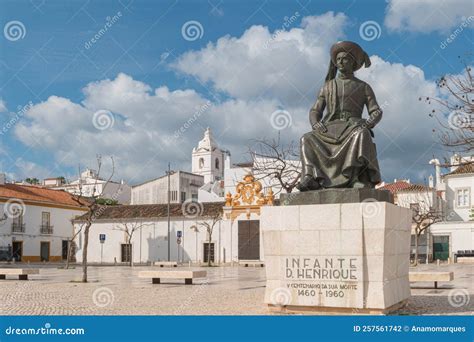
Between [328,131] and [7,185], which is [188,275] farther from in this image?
[7,185]

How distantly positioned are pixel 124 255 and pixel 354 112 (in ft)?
99.8

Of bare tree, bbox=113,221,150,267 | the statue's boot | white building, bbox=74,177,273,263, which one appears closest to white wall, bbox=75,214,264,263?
white building, bbox=74,177,273,263

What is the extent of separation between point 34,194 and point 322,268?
36.8 meters

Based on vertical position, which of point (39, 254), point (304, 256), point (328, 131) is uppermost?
point (328, 131)

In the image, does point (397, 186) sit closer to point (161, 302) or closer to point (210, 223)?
point (210, 223)

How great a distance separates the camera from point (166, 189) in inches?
2048

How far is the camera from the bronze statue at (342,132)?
8.41 meters

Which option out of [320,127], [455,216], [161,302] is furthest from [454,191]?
[320,127]

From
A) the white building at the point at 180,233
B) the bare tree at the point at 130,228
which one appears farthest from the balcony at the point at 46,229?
the bare tree at the point at 130,228

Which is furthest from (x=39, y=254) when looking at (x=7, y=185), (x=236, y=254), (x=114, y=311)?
(x=114, y=311)

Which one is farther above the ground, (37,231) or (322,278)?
(322,278)

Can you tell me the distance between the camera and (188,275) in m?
15.0

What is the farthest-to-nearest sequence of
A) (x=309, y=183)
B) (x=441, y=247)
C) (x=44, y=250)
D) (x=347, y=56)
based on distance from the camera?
(x=44, y=250) < (x=441, y=247) < (x=347, y=56) < (x=309, y=183)

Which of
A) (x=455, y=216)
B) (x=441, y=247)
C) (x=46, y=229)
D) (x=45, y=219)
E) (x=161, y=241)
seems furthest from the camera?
(x=455, y=216)
